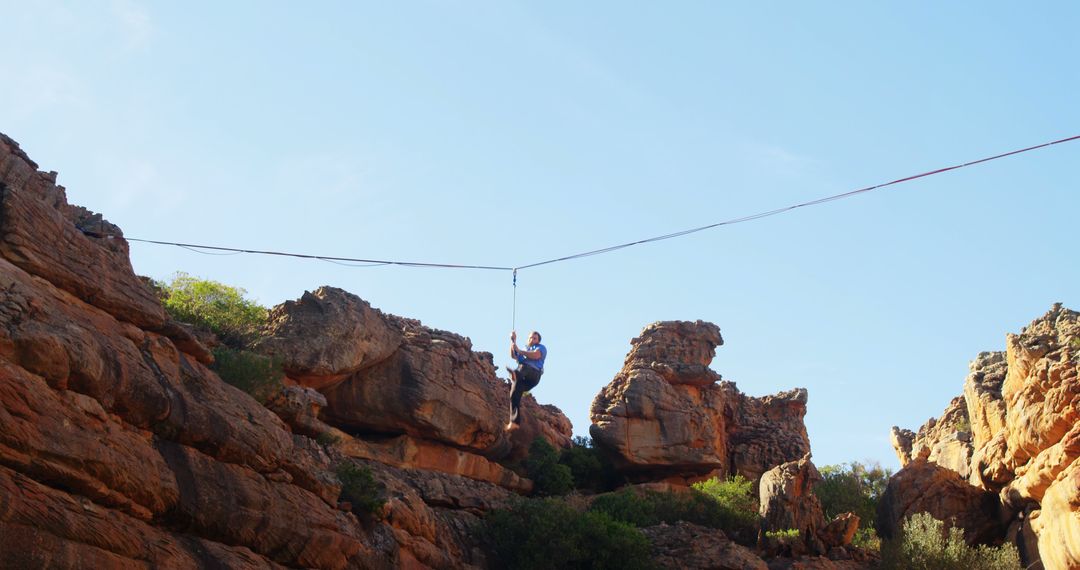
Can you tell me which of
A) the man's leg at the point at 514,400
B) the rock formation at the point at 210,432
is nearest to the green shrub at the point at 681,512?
the rock formation at the point at 210,432

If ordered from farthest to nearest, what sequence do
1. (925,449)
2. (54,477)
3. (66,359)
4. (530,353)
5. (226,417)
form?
(925,449), (530,353), (226,417), (66,359), (54,477)

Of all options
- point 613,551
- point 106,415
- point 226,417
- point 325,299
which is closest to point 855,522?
point 613,551

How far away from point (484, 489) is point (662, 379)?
13.2 metres

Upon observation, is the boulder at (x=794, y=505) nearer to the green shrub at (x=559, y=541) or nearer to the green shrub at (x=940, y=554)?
the green shrub at (x=940, y=554)

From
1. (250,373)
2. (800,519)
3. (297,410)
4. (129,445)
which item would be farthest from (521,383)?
(129,445)

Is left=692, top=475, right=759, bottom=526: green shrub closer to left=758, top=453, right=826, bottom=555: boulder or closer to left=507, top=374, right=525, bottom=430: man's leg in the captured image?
left=758, top=453, right=826, bottom=555: boulder

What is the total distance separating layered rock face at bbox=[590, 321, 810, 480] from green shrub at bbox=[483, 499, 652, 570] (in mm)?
11962

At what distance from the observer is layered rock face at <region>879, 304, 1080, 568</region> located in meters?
33.4

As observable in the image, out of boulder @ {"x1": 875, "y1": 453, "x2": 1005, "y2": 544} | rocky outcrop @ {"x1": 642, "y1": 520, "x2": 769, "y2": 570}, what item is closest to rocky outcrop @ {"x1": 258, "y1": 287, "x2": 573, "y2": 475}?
rocky outcrop @ {"x1": 642, "y1": 520, "x2": 769, "y2": 570}

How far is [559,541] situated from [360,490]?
25.0 ft

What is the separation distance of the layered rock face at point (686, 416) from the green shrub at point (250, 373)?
1985 cm

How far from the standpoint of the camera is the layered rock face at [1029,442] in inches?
1316

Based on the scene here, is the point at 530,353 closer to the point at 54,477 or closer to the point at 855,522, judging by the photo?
the point at 855,522

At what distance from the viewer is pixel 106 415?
2125cm
